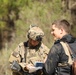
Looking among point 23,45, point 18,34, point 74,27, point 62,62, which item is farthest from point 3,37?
point 62,62

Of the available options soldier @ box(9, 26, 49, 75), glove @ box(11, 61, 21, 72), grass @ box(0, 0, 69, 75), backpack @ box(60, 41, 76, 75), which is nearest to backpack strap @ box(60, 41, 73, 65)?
backpack @ box(60, 41, 76, 75)

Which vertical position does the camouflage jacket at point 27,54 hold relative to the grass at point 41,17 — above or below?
below

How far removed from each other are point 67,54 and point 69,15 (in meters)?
8.26

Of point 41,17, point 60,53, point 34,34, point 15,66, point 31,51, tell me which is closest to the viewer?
point 60,53

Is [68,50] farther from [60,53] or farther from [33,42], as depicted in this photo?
[33,42]

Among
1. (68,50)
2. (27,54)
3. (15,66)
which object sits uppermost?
(68,50)

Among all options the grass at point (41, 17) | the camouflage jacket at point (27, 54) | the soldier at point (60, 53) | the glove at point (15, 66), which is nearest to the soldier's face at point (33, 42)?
the camouflage jacket at point (27, 54)

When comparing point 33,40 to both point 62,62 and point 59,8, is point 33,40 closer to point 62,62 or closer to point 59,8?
point 62,62

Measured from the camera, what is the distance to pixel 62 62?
4.34 meters

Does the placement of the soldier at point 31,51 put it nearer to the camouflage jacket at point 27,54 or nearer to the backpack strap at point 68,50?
the camouflage jacket at point 27,54

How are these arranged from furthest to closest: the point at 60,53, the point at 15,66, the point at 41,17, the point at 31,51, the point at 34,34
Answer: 1. the point at 41,17
2. the point at 31,51
3. the point at 34,34
4. the point at 15,66
5. the point at 60,53

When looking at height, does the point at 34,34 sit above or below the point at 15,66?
above

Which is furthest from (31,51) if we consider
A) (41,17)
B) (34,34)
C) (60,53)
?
(41,17)

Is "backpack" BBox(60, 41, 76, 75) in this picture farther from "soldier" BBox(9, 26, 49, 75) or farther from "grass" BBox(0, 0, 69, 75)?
"grass" BBox(0, 0, 69, 75)
